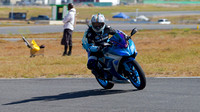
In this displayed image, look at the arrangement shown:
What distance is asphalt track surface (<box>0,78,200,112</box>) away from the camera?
6531mm

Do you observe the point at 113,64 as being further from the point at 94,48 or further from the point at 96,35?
the point at 96,35

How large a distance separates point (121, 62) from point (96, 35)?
0.78 meters

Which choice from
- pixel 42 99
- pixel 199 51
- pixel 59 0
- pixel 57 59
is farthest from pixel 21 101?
pixel 59 0

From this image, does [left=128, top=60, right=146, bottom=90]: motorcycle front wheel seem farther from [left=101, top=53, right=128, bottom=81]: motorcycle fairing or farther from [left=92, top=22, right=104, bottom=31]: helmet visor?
[left=92, top=22, right=104, bottom=31]: helmet visor

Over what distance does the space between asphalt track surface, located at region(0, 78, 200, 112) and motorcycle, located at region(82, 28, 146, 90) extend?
279mm

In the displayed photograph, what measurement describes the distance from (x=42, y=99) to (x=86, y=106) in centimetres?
122

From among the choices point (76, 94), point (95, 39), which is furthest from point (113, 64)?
point (76, 94)

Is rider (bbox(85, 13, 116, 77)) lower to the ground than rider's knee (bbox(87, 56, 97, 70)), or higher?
higher

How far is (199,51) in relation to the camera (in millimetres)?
17531

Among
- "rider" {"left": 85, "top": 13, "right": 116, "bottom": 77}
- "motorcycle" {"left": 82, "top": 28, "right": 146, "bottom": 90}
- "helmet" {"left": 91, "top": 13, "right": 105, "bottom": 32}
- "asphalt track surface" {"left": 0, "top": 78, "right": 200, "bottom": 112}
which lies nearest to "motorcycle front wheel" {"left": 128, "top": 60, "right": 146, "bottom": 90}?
"motorcycle" {"left": 82, "top": 28, "right": 146, "bottom": 90}

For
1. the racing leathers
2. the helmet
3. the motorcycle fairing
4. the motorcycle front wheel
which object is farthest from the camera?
the racing leathers

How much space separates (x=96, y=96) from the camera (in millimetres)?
7703

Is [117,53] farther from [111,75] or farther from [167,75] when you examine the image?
[167,75]

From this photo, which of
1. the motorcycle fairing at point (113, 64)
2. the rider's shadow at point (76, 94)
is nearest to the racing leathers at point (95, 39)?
the motorcycle fairing at point (113, 64)
